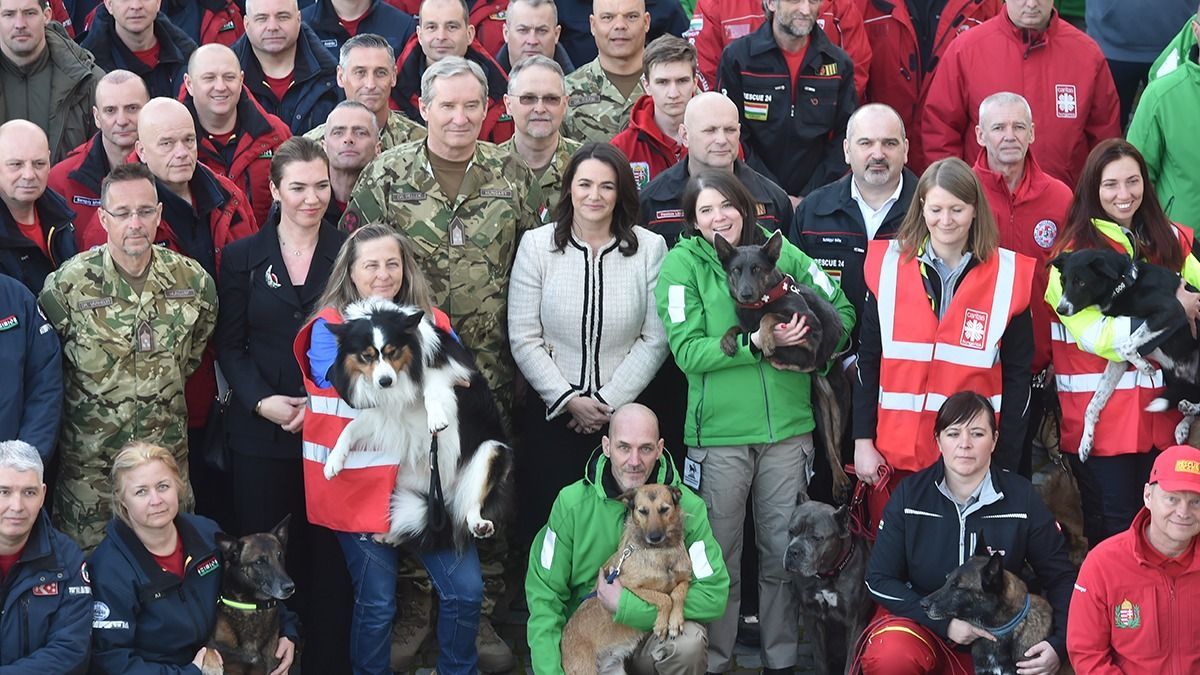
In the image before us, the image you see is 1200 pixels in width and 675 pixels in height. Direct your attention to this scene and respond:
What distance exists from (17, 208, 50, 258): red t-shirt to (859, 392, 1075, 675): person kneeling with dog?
12.8ft

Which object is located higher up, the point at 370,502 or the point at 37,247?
the point at 37,247

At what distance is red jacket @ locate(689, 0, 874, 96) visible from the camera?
879 centimetres

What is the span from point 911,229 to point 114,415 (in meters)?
3.49

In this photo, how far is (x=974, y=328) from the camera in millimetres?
6379

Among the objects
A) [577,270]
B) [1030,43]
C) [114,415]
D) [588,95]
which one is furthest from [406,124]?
[1030,43]

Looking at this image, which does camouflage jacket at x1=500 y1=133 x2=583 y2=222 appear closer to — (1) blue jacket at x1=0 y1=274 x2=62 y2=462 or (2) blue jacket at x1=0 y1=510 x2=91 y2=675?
(1) blue jacket at x1=0 y1=274 x2=62 y2=462

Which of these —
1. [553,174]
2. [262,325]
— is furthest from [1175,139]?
[262,325]

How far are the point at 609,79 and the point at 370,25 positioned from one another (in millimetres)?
1882

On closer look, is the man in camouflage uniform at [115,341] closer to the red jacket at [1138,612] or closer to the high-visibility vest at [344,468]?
the high-visibility vest at [344,468]

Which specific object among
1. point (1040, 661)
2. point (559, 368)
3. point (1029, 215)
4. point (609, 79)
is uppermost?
point (609, 79)

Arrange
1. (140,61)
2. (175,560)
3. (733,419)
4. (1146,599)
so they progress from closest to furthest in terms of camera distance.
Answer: (1146,599)
(175,560)
(733,419)
(140,61)

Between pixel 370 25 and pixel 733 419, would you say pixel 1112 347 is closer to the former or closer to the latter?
pixel 733 419

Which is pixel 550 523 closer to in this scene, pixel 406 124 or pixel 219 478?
pixel 219 478

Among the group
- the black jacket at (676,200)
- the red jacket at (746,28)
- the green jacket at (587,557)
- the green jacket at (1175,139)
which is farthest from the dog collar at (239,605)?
the green jacket at (1175,139)
